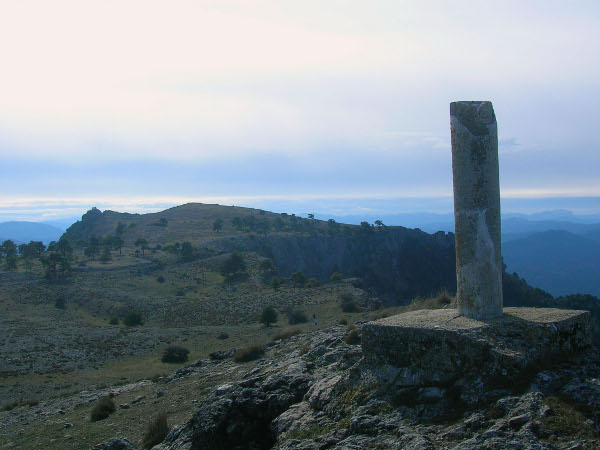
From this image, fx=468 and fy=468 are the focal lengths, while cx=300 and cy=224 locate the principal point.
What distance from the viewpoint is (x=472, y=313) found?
24.0 ft

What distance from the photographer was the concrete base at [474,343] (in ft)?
20.3

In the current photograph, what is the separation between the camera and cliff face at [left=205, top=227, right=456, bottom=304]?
7162cm

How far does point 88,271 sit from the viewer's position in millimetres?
52281

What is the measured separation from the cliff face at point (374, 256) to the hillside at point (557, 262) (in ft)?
132

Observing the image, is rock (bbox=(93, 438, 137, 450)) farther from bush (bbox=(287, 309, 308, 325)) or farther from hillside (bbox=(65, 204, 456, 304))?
hillside (bbox=(65, 204, 456, 304))

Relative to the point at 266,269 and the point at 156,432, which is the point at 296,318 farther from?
the point at 266,269

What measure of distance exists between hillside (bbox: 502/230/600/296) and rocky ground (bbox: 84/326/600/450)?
107 metres

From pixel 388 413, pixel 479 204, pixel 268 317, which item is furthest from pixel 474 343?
pixel 268 317

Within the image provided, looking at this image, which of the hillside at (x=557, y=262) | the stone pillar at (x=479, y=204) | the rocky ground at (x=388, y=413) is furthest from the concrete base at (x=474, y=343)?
the hillside at (x=557, y=262)

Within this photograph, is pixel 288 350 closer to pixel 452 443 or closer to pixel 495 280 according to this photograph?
pixel 495 280

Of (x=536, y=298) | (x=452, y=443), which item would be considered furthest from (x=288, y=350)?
(x=536, y=298)

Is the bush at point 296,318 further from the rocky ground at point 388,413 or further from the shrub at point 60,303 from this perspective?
the shrub at point 60,303

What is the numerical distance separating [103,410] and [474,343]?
10695 millimetres

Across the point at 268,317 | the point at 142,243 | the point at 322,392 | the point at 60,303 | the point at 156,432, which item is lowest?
the point at 60,303
